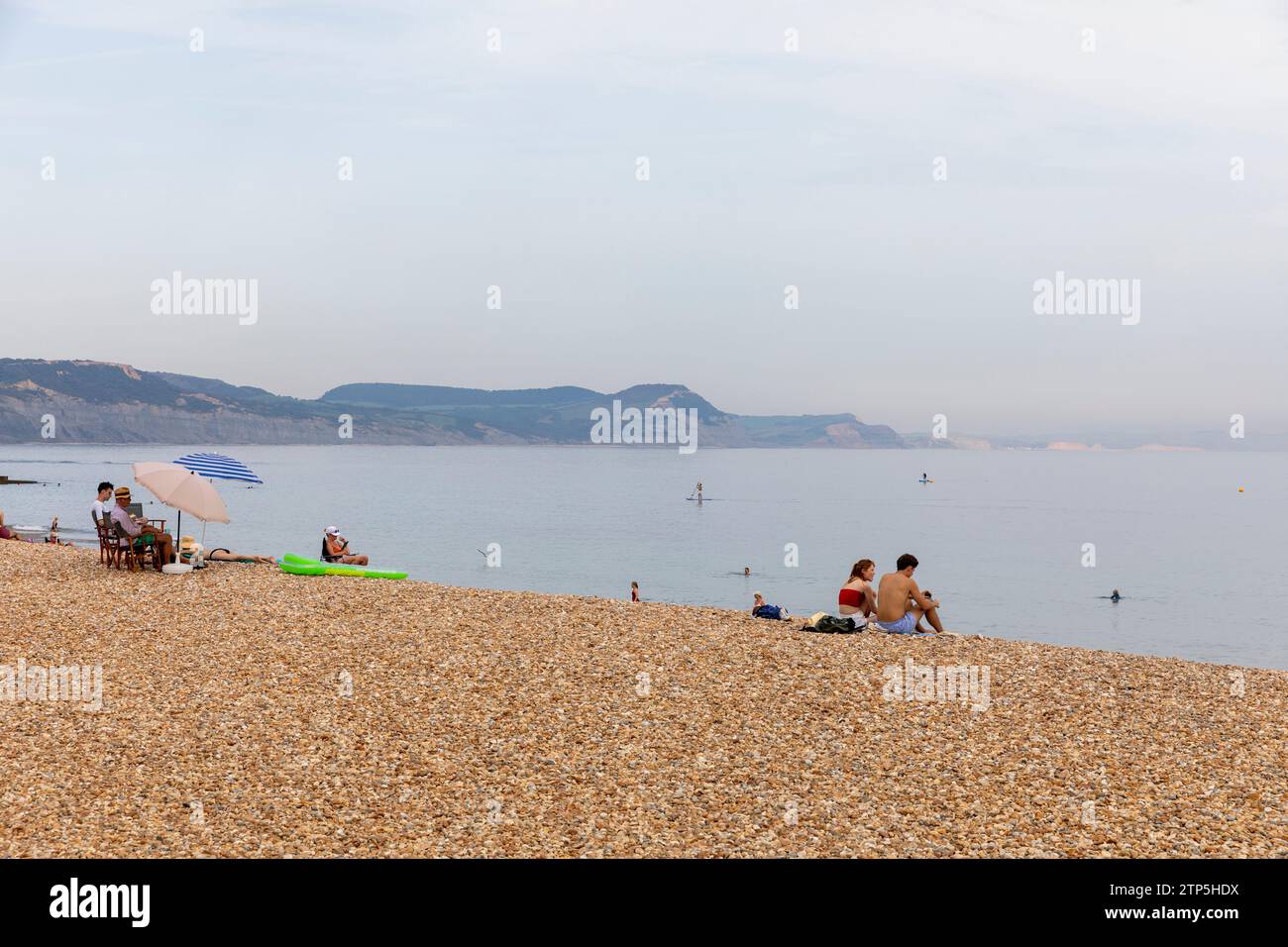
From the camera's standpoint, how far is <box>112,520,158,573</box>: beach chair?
55.2 feet

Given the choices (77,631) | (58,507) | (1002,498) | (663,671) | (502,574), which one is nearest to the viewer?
(663,671)

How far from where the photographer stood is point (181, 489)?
688 inches

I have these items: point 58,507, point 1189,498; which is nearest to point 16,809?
point 58,507

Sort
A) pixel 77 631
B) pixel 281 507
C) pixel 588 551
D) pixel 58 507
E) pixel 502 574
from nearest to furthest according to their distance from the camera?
1. pixel 77 631
2. pixel 502 574
3. pixel 588 551
4. pixel 58 507
5. pixel 281 507

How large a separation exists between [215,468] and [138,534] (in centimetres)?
243

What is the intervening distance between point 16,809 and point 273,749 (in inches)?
73.8

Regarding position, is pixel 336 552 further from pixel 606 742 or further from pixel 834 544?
pixel 834 544

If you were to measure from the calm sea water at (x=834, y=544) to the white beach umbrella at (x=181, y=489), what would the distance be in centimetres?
2895

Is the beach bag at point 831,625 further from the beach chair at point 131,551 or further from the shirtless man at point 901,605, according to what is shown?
the beach chair at point 131,551

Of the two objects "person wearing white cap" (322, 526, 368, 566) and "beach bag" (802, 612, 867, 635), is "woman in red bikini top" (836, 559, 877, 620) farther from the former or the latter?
"person wearing white cap" (322, 526, 368, 566)

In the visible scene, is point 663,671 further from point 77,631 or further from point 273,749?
Result: point 77,631

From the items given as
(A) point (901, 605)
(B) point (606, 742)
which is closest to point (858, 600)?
(A) point (901, 605)

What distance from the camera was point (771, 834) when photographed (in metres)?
7.55

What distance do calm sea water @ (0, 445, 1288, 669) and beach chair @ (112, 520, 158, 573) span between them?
2962 centimetres
